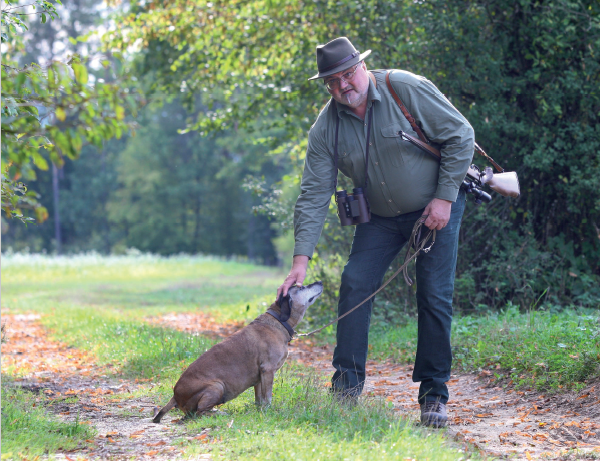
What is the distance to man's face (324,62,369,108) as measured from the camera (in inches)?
171

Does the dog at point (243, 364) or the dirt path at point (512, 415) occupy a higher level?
the dog at point (243, 364)

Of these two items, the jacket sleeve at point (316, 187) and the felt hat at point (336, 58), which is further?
the jacket sleeve at point (316, 187)

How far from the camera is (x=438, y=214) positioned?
4.32 m

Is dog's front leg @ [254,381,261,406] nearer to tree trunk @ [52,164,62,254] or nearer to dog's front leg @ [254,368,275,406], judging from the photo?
dog's front leg @ [254,368,275,406]

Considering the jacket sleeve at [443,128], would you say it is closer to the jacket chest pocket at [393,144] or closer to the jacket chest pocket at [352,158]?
the jacket chest pocket at [393,144]

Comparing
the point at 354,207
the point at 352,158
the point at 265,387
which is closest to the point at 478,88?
the point at 352,158

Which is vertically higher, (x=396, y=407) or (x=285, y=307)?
(x=285, y=307)

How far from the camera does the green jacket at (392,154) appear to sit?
436 centimetres

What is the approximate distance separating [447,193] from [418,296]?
83cm

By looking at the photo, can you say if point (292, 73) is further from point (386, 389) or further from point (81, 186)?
point (81, 186)

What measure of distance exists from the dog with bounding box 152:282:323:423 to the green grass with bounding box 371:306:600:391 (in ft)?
7.39

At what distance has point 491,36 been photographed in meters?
8.89

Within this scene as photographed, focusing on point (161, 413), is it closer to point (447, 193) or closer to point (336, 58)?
point (447, 193)

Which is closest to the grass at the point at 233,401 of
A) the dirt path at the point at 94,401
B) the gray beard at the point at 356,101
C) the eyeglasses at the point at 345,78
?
the dirt path at the point at 94,401
